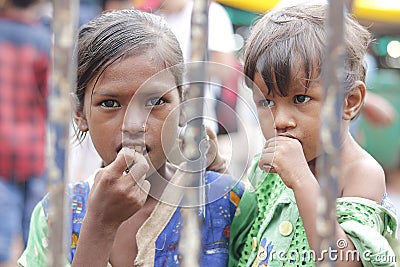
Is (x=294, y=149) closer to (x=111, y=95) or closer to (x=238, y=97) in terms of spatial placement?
(x=238, y=97)

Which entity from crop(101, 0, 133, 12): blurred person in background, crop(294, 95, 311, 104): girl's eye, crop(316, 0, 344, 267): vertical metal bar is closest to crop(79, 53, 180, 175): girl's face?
crop(294, 95, 311, 104): girl's eye

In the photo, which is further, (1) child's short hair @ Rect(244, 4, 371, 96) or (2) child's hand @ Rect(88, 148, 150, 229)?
(1) child's short hair @ Rect(244, 4, 371, 96)

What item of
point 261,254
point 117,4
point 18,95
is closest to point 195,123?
point 261,254

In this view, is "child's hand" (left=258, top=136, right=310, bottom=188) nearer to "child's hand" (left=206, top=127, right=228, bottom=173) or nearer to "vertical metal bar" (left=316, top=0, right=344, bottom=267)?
"child's hand" (left=206, top=127, right=228, bottom=173)

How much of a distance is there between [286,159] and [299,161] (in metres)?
0.03

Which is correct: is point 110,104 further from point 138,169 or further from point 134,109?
point 138,169

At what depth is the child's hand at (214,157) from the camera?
5.96 feet

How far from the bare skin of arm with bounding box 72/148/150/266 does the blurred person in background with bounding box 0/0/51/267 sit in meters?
1.99

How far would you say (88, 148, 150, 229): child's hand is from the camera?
5.08 feet

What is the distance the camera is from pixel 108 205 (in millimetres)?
1557

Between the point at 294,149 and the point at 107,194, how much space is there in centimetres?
38

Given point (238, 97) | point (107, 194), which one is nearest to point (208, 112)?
point (238, 97)

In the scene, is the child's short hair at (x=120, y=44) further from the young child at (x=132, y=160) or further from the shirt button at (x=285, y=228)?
the shirt button at (x=285, y=228)

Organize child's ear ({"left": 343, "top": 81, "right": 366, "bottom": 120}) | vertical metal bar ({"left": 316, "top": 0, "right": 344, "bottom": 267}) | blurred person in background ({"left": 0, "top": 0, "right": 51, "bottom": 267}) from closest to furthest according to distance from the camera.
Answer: vertical metal bar ({"left": 316, "top": 0, "right": 344, "bottom": 267}), child's ear ({"left": 343, "top": 81, "right": 366, "bottom": 120}), blurred person in background ({"left": 0, "top": 0, "right": 51, "bottom": 267})
